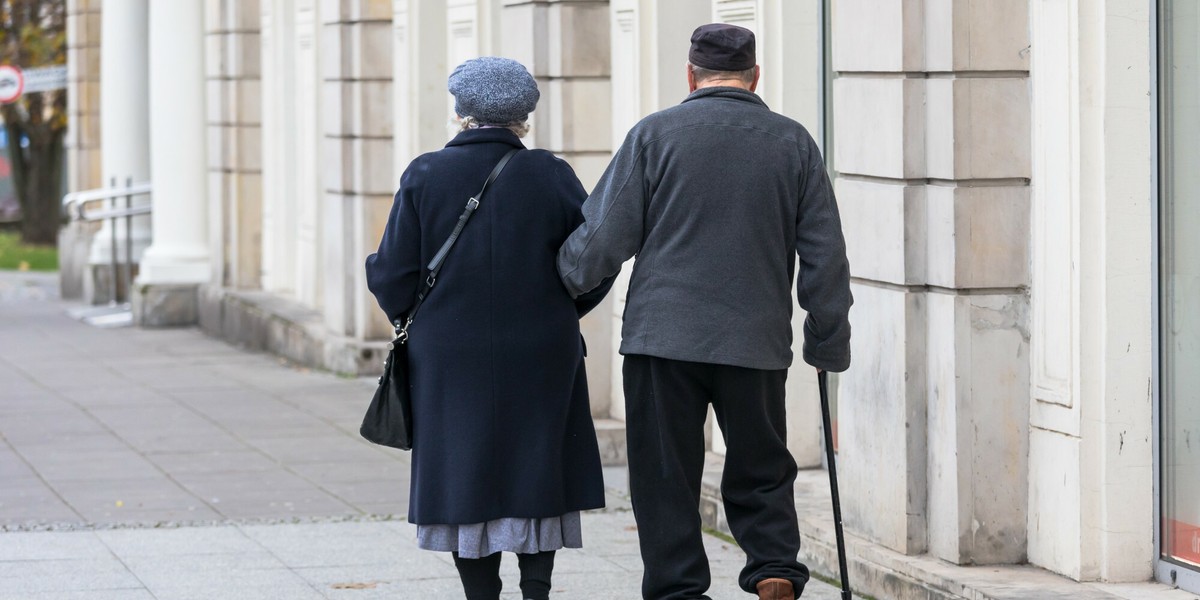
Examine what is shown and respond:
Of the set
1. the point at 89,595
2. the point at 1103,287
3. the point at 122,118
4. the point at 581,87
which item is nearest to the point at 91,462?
the point at 581,87

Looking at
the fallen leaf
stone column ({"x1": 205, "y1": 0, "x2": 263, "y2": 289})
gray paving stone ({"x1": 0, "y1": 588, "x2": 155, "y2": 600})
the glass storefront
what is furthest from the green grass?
the glass storefront

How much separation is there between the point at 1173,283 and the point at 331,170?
9362mm

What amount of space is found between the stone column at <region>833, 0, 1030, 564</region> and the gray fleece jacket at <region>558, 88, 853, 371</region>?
102 centimetres

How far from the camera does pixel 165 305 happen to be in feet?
61.5

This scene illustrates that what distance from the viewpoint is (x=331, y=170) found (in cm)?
1443

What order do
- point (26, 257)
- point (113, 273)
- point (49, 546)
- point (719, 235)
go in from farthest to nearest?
1. point (26, 257)
2. point (113, 273)
3. point (49, 546)
4. point (719, 235)

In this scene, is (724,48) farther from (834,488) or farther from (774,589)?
(774,589)

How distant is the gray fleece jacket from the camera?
5.29 m

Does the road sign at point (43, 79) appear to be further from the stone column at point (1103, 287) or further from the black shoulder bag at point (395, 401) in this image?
the stone column at point (1103, 287)

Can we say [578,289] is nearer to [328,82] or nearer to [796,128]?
[796,128]

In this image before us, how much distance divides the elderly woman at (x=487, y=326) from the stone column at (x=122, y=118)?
626 inches

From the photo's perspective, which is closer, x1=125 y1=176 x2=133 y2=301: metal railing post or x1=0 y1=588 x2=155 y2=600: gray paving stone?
x1=0 y1=588 x2=155 y2=600: gray paving stone

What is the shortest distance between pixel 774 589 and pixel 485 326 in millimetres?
1083

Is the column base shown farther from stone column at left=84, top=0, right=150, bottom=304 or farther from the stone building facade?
the stone building facade
